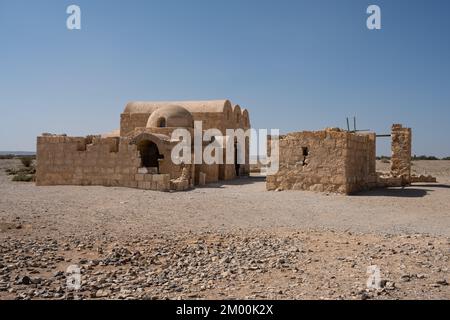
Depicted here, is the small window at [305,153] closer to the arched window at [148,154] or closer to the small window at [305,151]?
the small window at [305,151]

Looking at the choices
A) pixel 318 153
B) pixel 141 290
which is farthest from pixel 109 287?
pixel 318 153

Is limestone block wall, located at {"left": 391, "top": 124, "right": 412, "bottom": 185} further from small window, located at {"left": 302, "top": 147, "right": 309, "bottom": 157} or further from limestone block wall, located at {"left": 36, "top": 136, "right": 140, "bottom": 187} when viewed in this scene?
limestone block wall, located at {"left": 36, "top": 136, "right": 140, "bottom": 187}

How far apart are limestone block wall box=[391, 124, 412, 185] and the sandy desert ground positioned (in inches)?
236

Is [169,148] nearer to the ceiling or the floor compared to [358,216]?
nearer to the ceiling

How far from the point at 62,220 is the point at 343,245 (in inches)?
201

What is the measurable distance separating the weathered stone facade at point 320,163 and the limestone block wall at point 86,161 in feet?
16.1

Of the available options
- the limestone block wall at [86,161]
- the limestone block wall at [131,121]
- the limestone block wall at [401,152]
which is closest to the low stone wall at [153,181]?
the limestone block wall at [86,161]

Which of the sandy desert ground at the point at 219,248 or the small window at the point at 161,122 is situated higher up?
the small window at the point at 161,122

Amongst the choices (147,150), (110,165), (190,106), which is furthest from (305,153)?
(190,106)

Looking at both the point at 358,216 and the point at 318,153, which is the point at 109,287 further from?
the point at 318,153

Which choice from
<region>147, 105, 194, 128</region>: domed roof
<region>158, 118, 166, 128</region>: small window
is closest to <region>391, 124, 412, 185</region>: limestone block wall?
<region>147, 105, 194, 128</region>: domed roof

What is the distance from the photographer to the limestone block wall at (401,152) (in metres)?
16.5

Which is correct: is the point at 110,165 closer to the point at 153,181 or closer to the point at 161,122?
the point at 153,181
